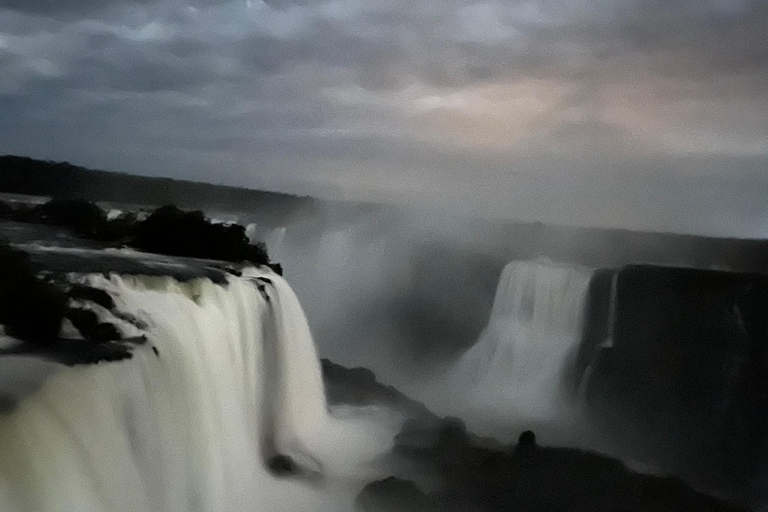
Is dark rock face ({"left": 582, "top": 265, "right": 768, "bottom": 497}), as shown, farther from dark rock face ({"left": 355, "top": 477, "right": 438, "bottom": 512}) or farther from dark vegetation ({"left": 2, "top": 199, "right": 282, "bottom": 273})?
dark vegetation ({"left": 2, "top": 199, "right": 282, "bottom": 273})

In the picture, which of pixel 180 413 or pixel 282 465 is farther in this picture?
pixel 282 465

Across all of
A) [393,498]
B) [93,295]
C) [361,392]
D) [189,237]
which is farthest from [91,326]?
[361,392]

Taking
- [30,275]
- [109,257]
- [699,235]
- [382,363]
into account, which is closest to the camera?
[30,275]

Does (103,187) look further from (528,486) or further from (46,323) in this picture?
(528,486)

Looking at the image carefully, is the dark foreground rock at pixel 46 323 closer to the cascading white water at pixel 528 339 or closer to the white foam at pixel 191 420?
the white foam at pixel 191 420

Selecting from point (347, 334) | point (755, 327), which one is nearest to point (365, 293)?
point (347, 334)

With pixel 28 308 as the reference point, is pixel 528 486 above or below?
below

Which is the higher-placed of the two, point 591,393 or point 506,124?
point 506,124

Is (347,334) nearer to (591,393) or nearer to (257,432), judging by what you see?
(591,393)

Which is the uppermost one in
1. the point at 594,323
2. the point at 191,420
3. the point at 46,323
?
the point at 46,323
